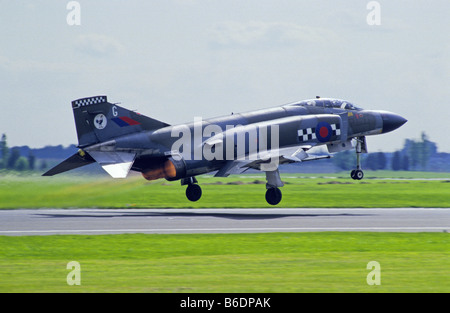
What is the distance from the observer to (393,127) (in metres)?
35.8

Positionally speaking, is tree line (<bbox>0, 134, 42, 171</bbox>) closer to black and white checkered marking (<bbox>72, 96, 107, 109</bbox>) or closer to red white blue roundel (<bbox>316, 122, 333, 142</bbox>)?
black and white checkered marking (<bbox>72, 96, 107, 109</bbox>)

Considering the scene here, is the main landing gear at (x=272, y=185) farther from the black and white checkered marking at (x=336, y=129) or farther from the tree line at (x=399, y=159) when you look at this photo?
the tree line at (x=399, y=159)

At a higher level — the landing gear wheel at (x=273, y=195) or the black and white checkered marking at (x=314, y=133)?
the black and white checkered marking at (x=314, y=133)

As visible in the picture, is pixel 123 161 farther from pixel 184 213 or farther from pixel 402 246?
pixel 402 246

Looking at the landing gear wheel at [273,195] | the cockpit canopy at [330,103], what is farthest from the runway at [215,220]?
the cockpit canopy at [330,103]

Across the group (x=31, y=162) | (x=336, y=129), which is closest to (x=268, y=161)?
(x=336, y=129)

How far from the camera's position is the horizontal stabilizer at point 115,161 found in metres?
27.9

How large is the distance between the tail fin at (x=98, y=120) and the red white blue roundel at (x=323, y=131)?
29.1 ft

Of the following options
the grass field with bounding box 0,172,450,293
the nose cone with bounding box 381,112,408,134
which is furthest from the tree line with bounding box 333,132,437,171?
the grass field with bounding box 0,172,450,293

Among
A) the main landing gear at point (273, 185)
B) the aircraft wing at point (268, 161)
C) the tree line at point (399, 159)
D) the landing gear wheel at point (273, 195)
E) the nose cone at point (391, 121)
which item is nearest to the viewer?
the aircraft wing at point (268, 161)

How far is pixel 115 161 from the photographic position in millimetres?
28609

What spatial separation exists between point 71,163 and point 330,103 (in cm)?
1248

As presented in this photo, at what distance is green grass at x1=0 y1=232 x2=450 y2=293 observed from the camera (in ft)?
44.8

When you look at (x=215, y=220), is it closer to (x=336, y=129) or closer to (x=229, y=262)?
(x=336, y=129)
